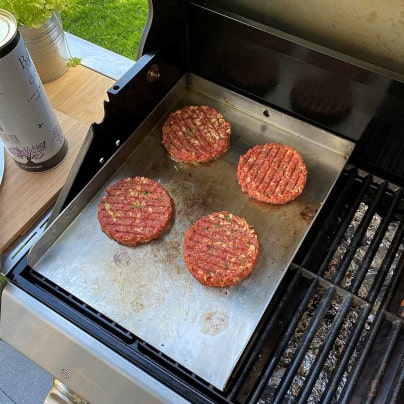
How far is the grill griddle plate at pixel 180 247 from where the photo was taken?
1.23m

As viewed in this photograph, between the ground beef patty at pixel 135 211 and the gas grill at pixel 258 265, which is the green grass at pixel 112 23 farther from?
the ground beef patty at pixel 135 211

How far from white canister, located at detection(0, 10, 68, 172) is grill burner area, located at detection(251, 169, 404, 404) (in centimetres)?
79

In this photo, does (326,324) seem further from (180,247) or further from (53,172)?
(53,172)

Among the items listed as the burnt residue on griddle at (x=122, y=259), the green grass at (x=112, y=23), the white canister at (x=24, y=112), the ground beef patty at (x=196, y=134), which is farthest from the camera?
the green grass at (x=112, y=23)

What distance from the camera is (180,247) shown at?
1375 mm

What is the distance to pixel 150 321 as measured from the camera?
4.07 ft

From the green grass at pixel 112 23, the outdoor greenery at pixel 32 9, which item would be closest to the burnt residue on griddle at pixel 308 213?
the outdoor greenery at pixel 32 9

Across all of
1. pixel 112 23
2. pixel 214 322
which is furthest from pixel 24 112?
pixel 112 23

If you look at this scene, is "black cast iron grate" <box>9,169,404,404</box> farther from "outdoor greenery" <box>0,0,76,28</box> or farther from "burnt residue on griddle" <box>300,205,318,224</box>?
"outdoor greenery" <box>0,0,76,28</box>

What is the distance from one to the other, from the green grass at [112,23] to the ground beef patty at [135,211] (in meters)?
1.21

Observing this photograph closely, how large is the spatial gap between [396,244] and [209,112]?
73cm

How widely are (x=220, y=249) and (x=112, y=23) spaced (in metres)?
1.77

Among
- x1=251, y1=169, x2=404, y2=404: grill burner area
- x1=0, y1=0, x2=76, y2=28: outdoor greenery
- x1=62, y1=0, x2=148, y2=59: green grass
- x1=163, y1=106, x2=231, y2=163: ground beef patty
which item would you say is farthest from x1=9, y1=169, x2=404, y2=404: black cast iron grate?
x1=62, y1=0, x2=148, y2=59: green grass

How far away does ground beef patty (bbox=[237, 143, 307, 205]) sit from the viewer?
143 cm
